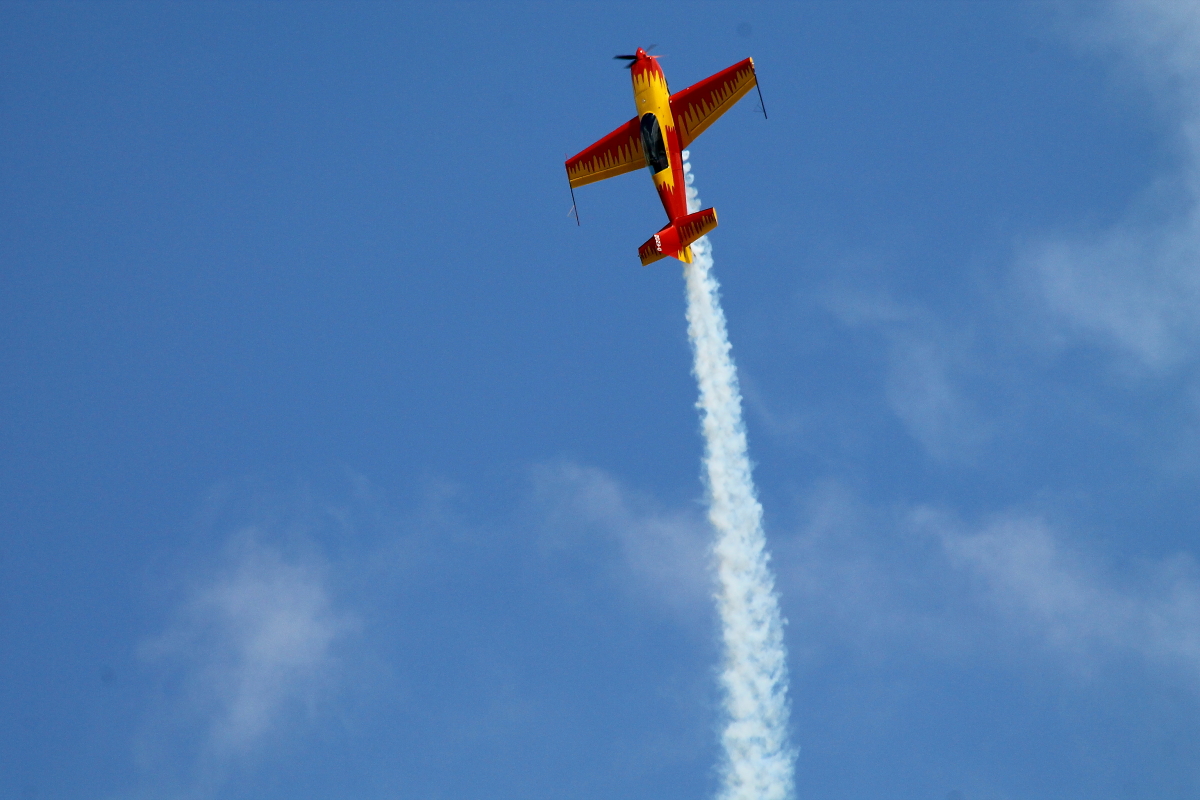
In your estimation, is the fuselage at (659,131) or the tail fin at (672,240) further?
the fuselage at (659,131)

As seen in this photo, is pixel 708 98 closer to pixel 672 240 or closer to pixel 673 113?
pixel 673 113

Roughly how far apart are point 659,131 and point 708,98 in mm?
2818

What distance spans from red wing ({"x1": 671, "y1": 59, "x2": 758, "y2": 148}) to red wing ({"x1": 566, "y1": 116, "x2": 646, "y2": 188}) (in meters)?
2.14

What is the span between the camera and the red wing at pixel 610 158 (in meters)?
66.2

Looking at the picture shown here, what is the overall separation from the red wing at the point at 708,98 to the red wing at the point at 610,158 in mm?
2138

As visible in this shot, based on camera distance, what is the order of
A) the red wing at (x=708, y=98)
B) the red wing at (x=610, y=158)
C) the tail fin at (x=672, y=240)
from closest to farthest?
the tail fin at (x=672, y=240) → the red wing at (x=708, y=98) → the red wing at (x=610, y=158)

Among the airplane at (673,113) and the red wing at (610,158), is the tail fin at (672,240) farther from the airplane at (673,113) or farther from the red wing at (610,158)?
the red wing at (610,158)

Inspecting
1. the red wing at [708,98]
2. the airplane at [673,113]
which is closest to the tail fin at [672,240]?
the airplane at [673,113]

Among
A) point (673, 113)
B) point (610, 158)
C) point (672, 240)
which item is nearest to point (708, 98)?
point (673, 113)

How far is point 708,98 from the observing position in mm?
64375

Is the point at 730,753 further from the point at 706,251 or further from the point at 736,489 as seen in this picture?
the point at 706,251

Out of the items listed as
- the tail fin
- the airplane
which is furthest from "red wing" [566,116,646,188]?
the tail fin

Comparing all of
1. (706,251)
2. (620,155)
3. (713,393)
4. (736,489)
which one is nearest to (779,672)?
(736,489)

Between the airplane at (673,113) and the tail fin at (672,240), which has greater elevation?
the airplane at (673,113)
